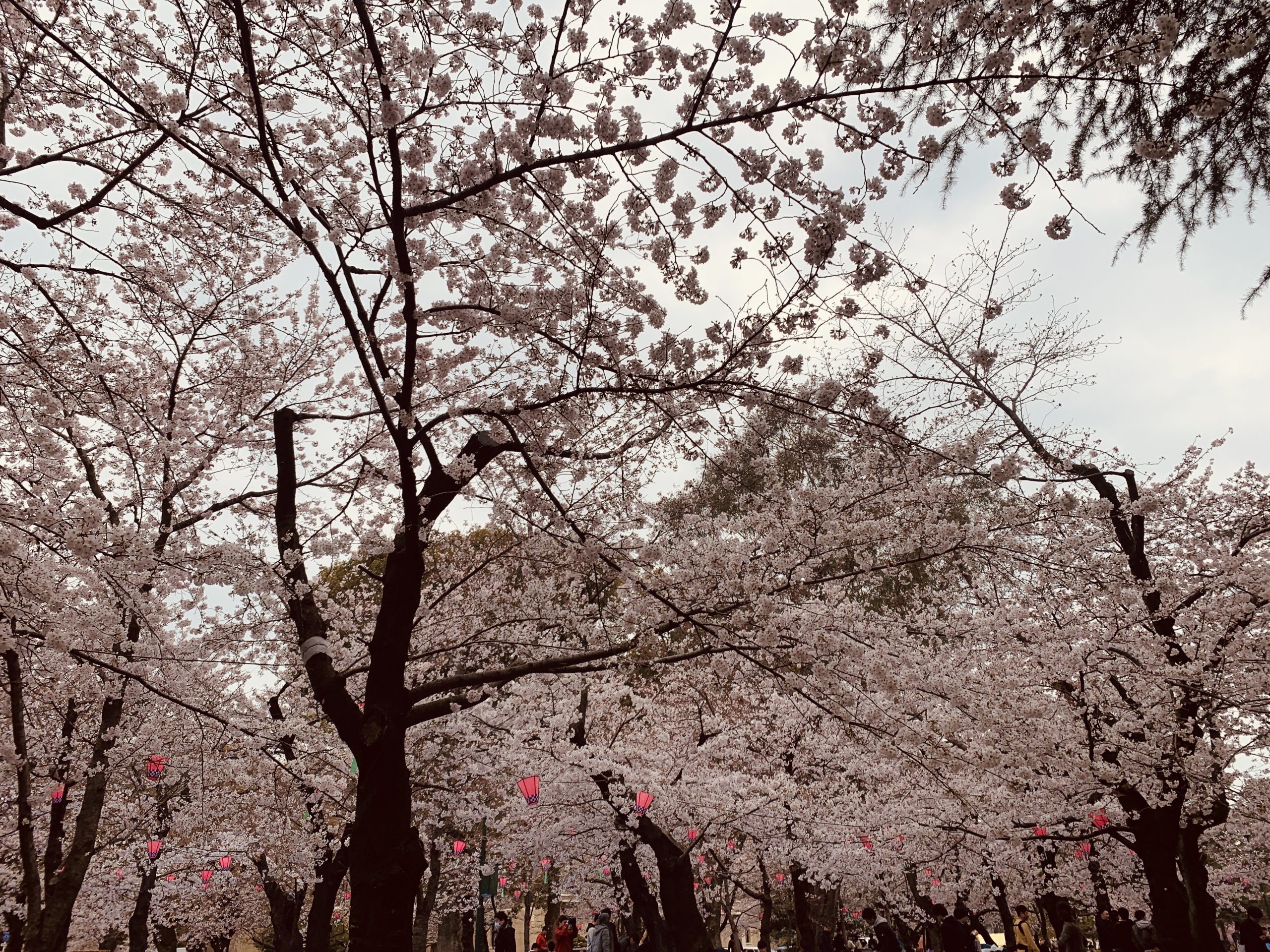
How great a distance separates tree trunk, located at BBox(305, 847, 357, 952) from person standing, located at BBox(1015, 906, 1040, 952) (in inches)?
394

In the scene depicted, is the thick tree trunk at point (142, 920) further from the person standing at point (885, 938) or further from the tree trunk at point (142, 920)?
the person standing at point (885, 938)

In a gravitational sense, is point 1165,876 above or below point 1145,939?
above

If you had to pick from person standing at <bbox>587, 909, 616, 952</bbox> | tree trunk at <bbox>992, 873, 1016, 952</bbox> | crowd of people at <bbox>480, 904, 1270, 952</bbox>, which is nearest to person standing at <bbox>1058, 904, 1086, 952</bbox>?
crowd of people at <bbox>480, 904, 1270, 952</bbox>

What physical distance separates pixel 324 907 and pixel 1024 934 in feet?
34.2

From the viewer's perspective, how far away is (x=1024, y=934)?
38.1ft

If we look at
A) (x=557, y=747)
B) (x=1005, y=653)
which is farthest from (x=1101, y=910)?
(x=557, y=747)

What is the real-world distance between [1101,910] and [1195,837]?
22.0 feet

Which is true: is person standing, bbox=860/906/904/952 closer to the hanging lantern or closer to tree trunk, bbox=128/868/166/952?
the hanging lantern

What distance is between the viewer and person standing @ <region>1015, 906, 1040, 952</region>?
1152 cm

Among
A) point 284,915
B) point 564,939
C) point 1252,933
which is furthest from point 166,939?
point 1252,933

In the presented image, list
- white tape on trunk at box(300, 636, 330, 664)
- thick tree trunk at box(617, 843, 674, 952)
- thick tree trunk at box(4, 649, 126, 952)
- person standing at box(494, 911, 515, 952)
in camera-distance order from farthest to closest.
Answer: person standing at box(494, 911, 515, 952), thick tree trunk at box(617, 843, 674, 952), white tape on trunk at box(300, 636, 330, 664), thick tree trunk at box(4, 649, 126, 952)

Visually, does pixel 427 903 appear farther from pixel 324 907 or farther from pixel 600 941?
pixel 324 907

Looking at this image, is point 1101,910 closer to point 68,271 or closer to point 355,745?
point 355,745

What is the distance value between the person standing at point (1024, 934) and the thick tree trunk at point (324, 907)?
10.00 meters
